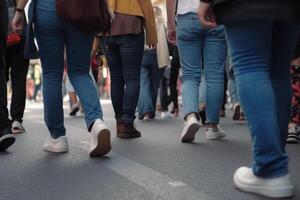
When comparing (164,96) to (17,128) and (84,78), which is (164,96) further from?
(84,78)

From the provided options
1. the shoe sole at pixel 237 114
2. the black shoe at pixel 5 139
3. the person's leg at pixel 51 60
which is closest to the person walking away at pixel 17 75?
the black shoe at pixel 5 139

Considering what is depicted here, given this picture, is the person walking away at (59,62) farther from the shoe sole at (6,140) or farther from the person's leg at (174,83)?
the person's leg at (174,83)

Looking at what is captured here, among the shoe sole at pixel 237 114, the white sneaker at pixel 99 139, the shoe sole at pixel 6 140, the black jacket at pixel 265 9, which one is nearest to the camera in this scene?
the black jacket at pixel 265 9

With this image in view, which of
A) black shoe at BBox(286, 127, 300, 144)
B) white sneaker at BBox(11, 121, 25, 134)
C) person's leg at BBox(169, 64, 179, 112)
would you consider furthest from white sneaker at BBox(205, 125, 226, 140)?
person's leg at BBox(169, 64, 179, 112)

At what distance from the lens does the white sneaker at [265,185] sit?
7.43ft

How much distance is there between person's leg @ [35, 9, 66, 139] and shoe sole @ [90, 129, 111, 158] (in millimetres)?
420

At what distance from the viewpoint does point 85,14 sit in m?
3.44

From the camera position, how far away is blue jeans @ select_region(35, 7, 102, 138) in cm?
351

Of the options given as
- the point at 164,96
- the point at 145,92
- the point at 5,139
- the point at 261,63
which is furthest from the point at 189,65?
the point at 164,96

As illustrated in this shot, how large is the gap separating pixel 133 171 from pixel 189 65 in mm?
1539

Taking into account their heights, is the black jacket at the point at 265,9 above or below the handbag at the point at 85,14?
above

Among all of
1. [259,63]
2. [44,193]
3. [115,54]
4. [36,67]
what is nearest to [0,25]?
[115,54]

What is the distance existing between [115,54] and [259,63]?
8.49ft

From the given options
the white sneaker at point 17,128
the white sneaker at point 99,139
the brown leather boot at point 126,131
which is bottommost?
the white sneaker at point 17,128
